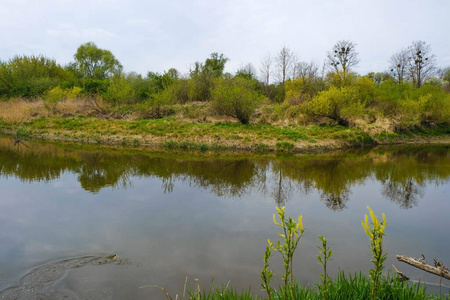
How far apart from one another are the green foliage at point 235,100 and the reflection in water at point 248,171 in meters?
8.62

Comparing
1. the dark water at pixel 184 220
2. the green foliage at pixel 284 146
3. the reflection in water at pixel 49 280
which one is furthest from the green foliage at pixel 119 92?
the reflection in water at pixel 49 280

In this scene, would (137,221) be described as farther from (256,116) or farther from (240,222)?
(256,116)

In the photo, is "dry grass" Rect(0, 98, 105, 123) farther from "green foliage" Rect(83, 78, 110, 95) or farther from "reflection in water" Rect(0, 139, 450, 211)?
"reflection in water" Rect(0, 139, 450, 211)

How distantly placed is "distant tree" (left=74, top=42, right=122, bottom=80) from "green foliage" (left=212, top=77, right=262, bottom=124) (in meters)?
42.9

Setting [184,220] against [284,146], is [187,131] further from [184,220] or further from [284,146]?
[184,220]

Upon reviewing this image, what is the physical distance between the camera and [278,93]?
4319cm

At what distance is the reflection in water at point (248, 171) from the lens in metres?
11.7

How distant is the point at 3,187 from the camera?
11.1 meters

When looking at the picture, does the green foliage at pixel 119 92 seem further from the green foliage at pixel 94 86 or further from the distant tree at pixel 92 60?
the distant tree at pixel 92 60

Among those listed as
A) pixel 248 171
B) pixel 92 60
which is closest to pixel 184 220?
pixel 248 171

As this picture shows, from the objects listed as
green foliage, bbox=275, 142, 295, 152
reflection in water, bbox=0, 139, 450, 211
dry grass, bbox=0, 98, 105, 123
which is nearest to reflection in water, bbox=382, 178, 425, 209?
reflection in water, bbox=0, 139, 450, 211

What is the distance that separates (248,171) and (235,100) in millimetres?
12490

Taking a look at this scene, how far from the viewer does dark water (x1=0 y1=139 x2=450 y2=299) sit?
5.49m

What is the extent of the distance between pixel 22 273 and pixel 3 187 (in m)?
7.30
